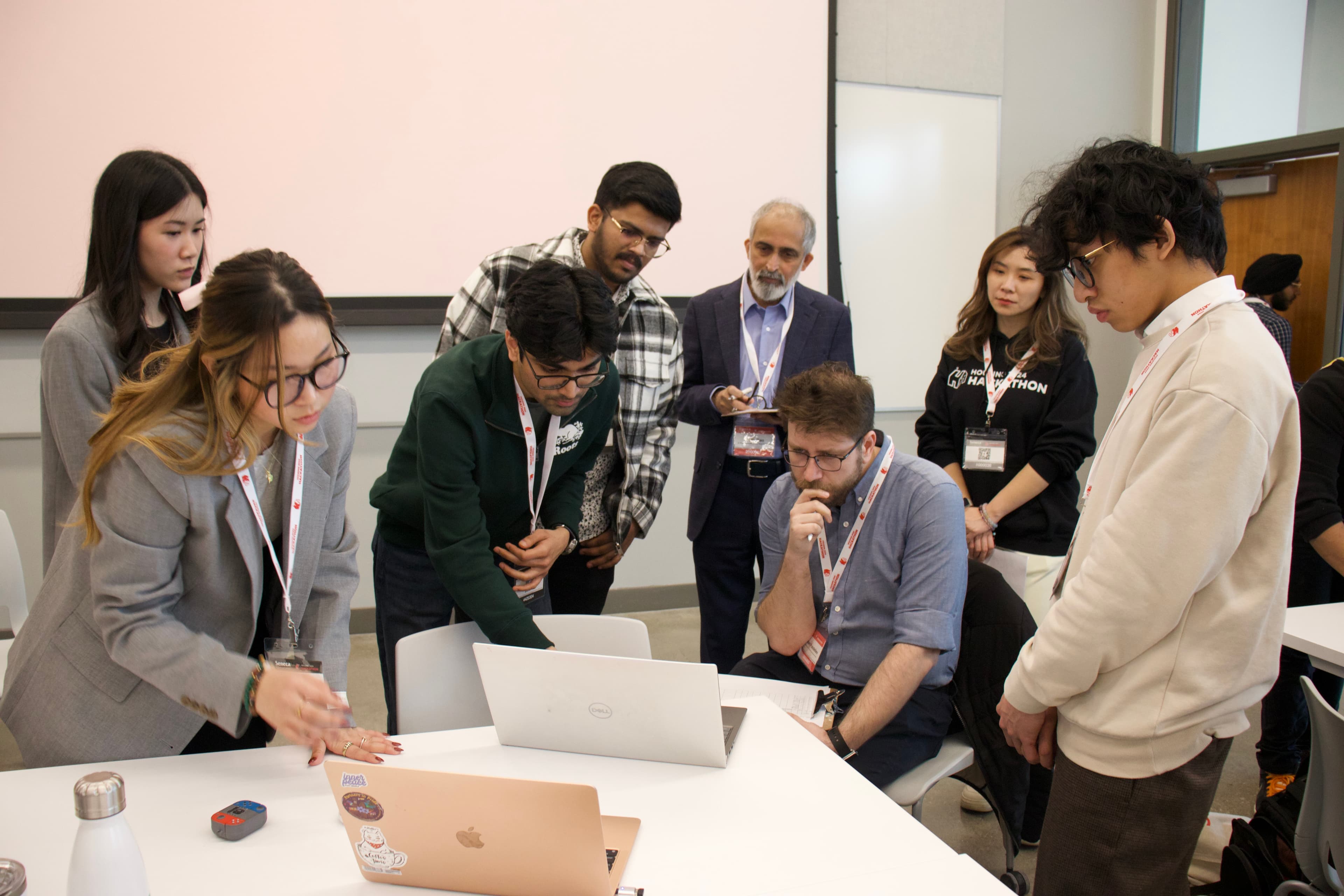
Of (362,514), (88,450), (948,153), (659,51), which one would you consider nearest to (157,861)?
(88,450)

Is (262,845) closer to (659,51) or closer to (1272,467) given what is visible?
(1272,467)

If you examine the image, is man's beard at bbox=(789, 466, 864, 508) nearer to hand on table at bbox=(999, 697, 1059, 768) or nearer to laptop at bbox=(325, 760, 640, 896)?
hand on table at bbox=(999, 697, 1059, 768)

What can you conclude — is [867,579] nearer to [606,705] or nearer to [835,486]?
[835,486]

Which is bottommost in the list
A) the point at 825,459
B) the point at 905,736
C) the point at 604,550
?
the point at 905,736

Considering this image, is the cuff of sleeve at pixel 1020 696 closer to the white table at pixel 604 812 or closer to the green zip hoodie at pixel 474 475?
the white table at pixel 604 812

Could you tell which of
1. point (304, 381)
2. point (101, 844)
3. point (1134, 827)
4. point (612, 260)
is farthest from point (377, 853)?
point (612, 260)

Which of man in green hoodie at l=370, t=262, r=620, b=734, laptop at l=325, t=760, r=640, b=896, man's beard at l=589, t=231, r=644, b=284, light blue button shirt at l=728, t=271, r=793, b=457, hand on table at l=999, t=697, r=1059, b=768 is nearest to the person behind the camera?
laptop at l=325, t=760, r=640, b=896

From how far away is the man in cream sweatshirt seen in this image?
123cm

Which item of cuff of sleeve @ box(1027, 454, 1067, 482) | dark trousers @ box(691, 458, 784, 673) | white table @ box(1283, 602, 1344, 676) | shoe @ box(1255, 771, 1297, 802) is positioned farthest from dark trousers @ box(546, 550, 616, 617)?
shoe @ box(1255, 771, 1297, 802)

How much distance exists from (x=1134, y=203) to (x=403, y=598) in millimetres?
1603

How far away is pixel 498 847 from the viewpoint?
1.04 metres

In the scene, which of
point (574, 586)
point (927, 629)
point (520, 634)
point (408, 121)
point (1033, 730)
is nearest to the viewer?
point (1033, 730)

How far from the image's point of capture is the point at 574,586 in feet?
7.76

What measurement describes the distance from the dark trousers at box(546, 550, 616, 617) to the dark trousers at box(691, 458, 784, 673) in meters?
0.44
